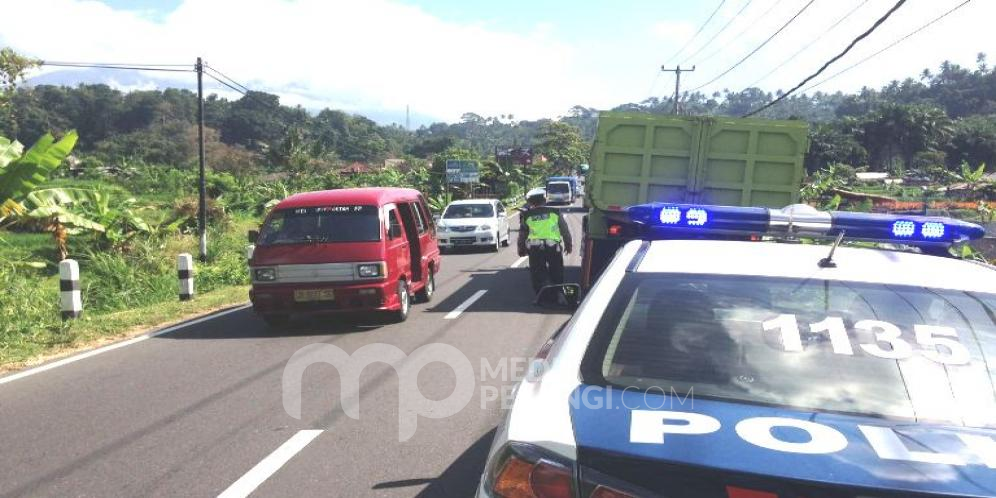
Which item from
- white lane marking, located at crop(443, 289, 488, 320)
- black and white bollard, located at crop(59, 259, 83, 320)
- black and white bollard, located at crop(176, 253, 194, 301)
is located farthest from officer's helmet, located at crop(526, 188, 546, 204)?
black and white bollard, located at crop(59, 259, 83, 320)

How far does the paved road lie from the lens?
15.0 feet

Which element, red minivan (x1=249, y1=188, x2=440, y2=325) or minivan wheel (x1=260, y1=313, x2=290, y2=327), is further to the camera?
minivan wheel (x1=260, y1=313, x2=290, y2=327)

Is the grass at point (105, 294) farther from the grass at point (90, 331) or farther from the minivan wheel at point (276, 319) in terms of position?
the minivan wheel at point (276, 319)

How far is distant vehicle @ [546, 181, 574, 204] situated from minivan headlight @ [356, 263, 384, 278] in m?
41.0

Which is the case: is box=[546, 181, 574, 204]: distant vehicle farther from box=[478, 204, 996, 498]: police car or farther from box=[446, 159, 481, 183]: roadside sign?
box=[478, 204, 996, 498]: police car

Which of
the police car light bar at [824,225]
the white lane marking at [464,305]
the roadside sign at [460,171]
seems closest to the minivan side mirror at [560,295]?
the police car light bar at [824,225]

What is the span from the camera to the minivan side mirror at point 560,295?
445cm

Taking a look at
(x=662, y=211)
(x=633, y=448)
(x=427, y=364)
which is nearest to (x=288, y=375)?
(x=427, y=364)

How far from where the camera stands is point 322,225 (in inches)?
405

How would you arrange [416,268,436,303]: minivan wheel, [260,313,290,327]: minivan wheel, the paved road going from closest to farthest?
the paved road < [260,313,290,327]: minivan wheel < [416,268,436,303]: minivan wheel

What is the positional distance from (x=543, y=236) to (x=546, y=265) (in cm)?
55

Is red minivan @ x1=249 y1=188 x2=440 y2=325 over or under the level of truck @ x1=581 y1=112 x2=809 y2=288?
under

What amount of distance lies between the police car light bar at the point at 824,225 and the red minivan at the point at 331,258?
251 inches

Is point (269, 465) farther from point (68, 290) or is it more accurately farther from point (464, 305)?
point (68, 290)
